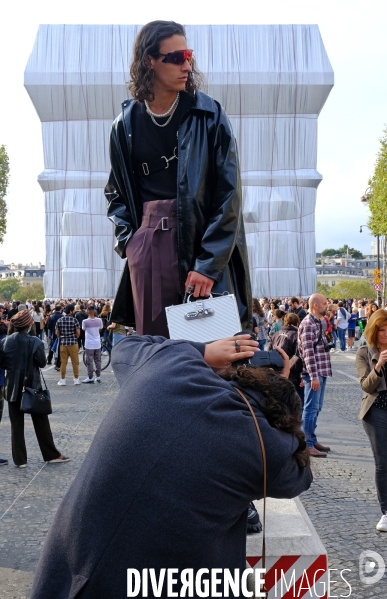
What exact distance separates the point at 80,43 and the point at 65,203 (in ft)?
26.2

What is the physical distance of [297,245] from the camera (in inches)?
1539

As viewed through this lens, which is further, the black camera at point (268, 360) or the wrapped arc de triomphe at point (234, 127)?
the wrapped arc de triomphe at point (234, 127)

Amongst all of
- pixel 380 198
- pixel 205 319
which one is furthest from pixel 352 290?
pixel 205 319

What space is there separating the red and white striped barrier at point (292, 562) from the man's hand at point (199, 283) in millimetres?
1007

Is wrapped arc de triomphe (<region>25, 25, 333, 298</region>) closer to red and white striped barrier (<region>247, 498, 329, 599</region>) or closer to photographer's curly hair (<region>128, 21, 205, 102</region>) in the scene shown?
photographer's curly hair (<region>128, 21, 205, 102</region>)

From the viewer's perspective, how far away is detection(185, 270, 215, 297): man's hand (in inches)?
121

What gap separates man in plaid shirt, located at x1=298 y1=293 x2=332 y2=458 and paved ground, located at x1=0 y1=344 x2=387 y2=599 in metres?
0.45

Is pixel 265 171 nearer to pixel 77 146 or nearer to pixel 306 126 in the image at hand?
pixel 306 126

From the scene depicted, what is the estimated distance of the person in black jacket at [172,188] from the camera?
10.4 feet

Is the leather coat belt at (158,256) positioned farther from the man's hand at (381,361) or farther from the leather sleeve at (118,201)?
the man's hand at (381,361)

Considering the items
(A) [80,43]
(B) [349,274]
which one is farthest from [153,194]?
(B) [349,274]

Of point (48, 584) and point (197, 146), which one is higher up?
point (197, 146)

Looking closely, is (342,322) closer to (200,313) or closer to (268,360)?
(200,313)

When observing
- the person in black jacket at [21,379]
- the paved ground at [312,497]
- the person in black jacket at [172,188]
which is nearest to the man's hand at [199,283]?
the person in black jacket at [172,188]
